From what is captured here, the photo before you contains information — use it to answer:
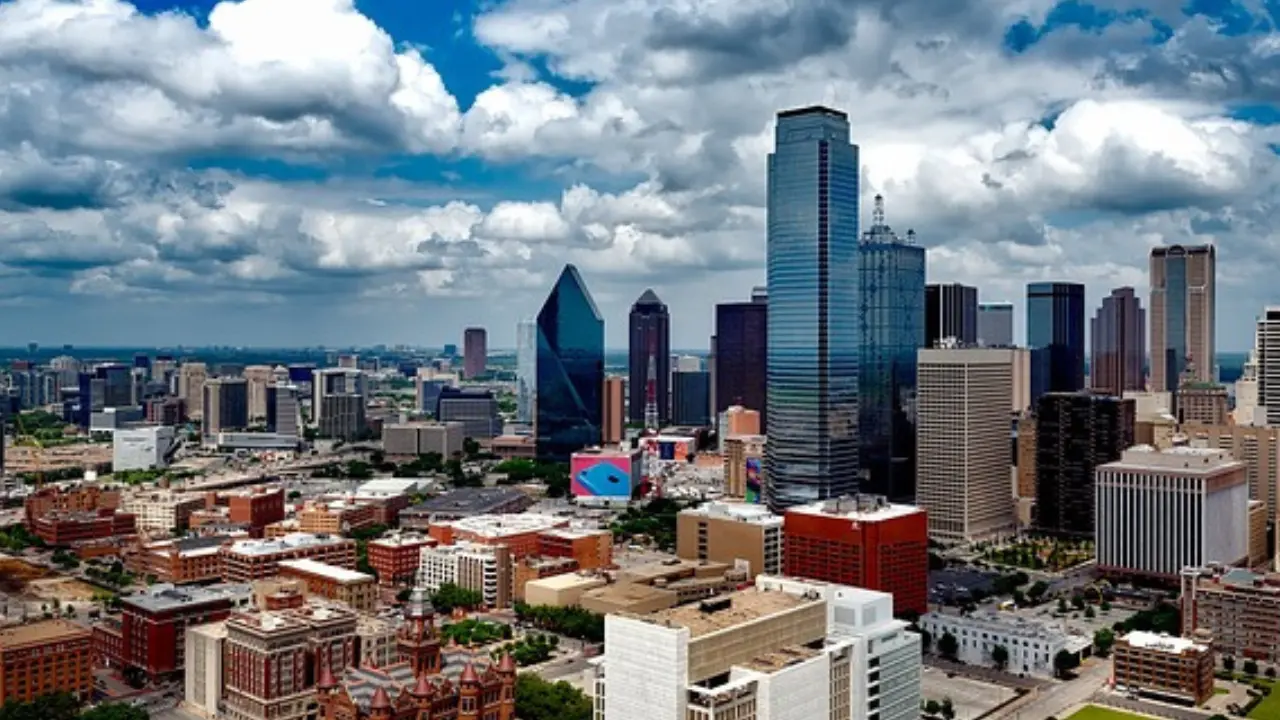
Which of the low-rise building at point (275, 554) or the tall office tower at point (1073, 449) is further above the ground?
the tall office tower at point (1073, 449)

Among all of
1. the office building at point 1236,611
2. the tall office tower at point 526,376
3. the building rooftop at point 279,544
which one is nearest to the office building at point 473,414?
the tall office tower at point 526,376

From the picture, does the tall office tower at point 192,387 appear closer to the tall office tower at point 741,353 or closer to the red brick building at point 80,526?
the tall office tower at point 741,353

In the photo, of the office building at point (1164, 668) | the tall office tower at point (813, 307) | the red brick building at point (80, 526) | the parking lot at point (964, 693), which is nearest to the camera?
the parking lot at point (964, 693)

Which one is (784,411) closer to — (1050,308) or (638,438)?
(638,438)

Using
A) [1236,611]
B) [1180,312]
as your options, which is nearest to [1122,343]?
[1180,312]

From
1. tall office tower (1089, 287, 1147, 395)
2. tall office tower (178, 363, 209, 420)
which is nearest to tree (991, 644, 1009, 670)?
tall office tower (1089, 287, 1147, 395)

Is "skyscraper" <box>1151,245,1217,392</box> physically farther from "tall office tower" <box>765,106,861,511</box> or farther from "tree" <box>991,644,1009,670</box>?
"tree" <box>991,644,1009,670</box>

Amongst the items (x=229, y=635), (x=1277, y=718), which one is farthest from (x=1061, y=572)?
(x=229, y=635)
